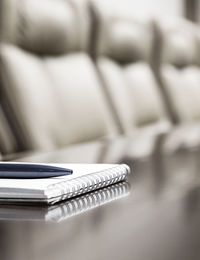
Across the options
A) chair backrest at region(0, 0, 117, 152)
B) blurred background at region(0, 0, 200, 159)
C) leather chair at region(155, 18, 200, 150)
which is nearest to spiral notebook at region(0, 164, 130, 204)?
blurred background at region(0, 0, 200, 159)

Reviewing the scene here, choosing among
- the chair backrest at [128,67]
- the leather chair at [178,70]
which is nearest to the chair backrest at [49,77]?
the chair backrest at [128,67]

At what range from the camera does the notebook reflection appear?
0.36 meters

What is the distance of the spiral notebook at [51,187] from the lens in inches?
15.3

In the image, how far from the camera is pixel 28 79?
4.48ft

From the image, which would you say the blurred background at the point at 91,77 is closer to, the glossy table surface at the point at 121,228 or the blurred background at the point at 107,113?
the blurred background at the point at 107,113

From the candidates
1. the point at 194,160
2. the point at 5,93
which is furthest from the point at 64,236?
the point at 5,93

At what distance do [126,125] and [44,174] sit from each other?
4.81 ft

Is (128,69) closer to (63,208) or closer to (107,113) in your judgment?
(107,113)

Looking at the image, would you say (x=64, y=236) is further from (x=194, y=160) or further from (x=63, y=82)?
(x=63, y=82)

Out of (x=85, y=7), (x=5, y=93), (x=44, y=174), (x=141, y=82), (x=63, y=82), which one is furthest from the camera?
(x=141, y=82)

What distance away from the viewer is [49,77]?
1483mm

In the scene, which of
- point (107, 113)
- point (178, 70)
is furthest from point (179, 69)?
point (107, 113)

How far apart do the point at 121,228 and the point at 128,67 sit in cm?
181

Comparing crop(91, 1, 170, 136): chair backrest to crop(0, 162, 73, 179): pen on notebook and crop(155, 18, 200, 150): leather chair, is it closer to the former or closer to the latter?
crop(155, 18, 200, 150): leather chair
